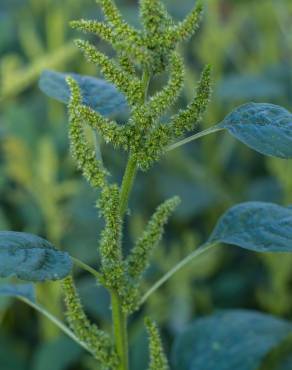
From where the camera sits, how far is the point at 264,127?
0.71 meters

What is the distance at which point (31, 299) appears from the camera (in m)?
0.96

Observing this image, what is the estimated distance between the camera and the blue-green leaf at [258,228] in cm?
78

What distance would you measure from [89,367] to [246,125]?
95 centimetres

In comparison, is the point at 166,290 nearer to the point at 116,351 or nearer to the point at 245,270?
the point at 245,270

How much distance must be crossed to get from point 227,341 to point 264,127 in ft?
1.59

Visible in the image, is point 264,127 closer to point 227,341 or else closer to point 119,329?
point 119,329

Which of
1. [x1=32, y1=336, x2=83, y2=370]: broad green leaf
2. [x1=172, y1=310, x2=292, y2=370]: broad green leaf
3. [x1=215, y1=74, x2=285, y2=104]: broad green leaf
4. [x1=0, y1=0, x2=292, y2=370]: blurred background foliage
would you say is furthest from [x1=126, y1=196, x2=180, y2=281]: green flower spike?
[x1=215, y1=74, x2=285, y2=104]: broad green leaf

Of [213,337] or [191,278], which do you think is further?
[191,278]

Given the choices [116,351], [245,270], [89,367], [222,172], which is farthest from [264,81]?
[116,351]

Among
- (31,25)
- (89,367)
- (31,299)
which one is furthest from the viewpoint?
(31,25)

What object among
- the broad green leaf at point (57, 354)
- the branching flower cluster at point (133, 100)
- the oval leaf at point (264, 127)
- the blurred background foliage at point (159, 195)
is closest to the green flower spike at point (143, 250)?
the branching flower cluster at point (133, 100)

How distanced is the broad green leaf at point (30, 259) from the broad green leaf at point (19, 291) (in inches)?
9.8

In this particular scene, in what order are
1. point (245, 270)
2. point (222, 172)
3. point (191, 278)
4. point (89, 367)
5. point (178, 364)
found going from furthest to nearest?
1. point (222, 172)
2. point (245, 270)
3. point (191, 278)
4. point (89, 367)
5. point (178, 364)

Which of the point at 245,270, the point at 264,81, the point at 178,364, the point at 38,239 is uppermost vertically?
the point at 38,239
